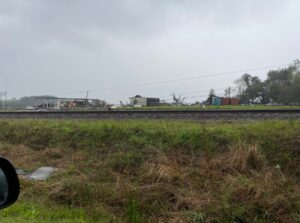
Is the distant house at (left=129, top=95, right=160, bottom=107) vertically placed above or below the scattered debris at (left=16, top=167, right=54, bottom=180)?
above

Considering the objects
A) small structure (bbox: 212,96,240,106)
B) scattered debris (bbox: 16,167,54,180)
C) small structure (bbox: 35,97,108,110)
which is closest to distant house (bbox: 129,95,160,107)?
small structure (bbox: 35,97,108,110)

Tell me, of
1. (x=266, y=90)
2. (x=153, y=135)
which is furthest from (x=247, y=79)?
(x=153, y=135)

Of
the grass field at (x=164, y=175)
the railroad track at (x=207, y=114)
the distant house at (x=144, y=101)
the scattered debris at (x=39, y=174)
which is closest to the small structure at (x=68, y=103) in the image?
the distant house at (x=144, y=101)

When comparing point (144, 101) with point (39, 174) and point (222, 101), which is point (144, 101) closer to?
point (222, 101)

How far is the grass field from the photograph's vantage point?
286 inches

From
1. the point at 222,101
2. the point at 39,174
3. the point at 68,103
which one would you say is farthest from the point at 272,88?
the point at 39,174

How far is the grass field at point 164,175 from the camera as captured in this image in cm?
725

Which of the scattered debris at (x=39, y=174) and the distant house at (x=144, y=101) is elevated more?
the distant house at (x=144, y=101)

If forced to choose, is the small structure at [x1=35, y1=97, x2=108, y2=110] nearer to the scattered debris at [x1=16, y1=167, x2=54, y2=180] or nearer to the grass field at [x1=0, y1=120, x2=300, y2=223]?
the grass field at [x1=0, y1=120, x2=300, y2=223]

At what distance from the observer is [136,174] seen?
1073 cm

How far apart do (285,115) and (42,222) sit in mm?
12316

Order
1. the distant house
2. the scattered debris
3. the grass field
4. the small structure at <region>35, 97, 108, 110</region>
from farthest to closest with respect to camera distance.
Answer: the distant house < the small structure at <region>35, 97, 108, 110</region> < the scattered debris < the grass field

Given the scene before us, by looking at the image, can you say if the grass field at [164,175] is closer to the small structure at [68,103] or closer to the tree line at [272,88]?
the small structure at [68,103]

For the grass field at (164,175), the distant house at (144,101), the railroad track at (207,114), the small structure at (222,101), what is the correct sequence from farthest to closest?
the distant house at (144,101) < the small structure at (222,101) < the railroad track at (207,114) < the grass field at (164,175)
